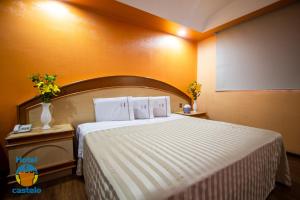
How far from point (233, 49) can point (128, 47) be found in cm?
228

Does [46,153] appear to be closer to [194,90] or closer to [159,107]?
[159,107]

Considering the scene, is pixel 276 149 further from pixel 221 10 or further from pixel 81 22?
pixel 81 22

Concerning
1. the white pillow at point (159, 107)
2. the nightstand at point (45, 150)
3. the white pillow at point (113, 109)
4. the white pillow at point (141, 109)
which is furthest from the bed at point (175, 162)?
the white pillow at point (159, 107)

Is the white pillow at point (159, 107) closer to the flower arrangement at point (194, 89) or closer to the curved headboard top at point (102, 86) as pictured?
the curved headboard top at point (102, 86)

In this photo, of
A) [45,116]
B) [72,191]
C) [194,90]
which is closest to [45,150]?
[45,116]

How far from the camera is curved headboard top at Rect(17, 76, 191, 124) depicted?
1857 mm

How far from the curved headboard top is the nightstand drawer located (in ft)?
1.63

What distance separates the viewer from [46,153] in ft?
5.43

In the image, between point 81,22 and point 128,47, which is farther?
point 128,47

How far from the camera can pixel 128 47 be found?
269 cm

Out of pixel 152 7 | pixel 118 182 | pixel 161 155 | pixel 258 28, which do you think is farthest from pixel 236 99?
pixel 118 182

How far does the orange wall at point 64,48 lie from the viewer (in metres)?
1.79

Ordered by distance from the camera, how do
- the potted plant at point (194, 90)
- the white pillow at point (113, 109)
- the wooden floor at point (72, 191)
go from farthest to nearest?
the potted plant at point (194, 90) → the white pillow at point (113, 109) → the wooden floor at point (72, 191)

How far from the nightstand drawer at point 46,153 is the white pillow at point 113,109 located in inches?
22.8
